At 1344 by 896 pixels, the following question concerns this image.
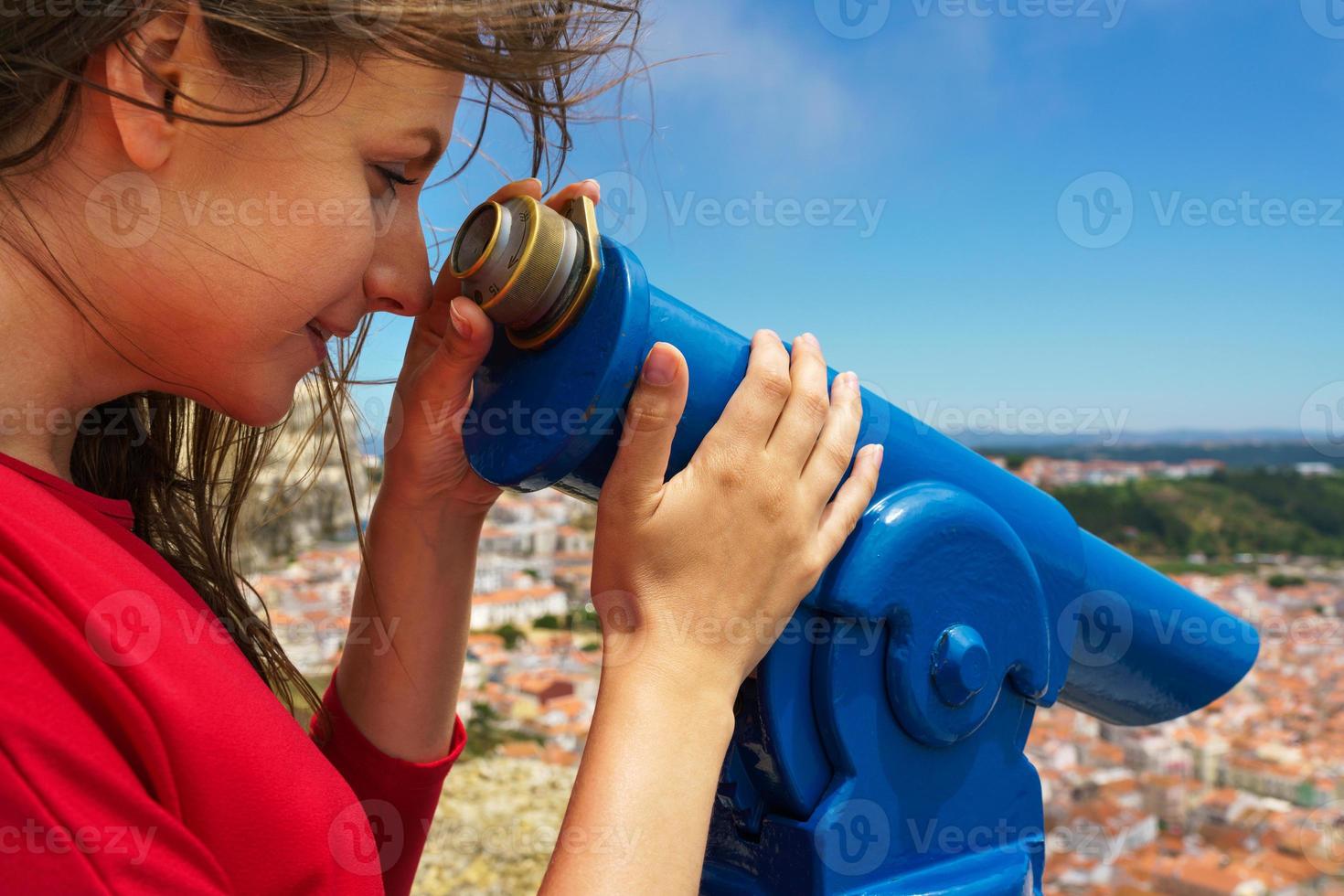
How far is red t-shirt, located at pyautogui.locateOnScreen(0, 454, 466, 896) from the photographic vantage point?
53 centimetres

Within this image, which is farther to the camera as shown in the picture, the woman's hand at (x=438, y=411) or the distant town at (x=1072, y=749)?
the distant town at (x=1072, y=749)

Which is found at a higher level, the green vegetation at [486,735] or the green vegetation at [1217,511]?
the green vegetation at [1217,511]

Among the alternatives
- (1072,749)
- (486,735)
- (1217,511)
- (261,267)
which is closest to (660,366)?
(261,267)

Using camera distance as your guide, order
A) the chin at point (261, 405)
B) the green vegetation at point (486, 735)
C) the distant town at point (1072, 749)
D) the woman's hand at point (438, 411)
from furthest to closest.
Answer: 1. the green vegetation at point (486, 735)
2. the distant town at point (1072, 749)
3. the woman's hand at point (438, 411)
4. the chin at point (261, 405)

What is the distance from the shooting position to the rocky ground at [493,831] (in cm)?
250

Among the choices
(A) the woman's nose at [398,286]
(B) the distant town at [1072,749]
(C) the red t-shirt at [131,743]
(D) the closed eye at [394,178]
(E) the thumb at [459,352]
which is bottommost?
(C) the red t-shirt at [131,743]

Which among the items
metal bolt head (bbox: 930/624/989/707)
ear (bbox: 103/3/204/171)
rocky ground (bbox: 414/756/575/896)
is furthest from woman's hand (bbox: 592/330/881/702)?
rocky ground (bbox: 414/756/575/896)

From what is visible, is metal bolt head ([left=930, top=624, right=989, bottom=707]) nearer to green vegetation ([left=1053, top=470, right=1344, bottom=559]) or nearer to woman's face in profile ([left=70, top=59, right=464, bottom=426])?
woman's face in profile ([left=70, top=59, right=464, bottom=426])

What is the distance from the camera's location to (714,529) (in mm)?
760

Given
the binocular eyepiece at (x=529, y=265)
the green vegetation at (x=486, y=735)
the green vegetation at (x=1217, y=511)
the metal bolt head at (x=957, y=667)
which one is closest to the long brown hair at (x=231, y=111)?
the binocular eyepiece at (x=529, y=265)

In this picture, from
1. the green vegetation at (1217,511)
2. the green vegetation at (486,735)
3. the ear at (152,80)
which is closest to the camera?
the ear at (152,80)

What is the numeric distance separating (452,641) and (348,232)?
0.49 m

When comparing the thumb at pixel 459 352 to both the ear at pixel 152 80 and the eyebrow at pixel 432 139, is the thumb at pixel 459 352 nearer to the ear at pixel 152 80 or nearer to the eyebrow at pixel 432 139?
the eyebrow at pixel 432 139

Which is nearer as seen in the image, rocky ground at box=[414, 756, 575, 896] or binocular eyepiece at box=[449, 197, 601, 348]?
binocular eyepiece at box=[449, 197, 601, 348]
